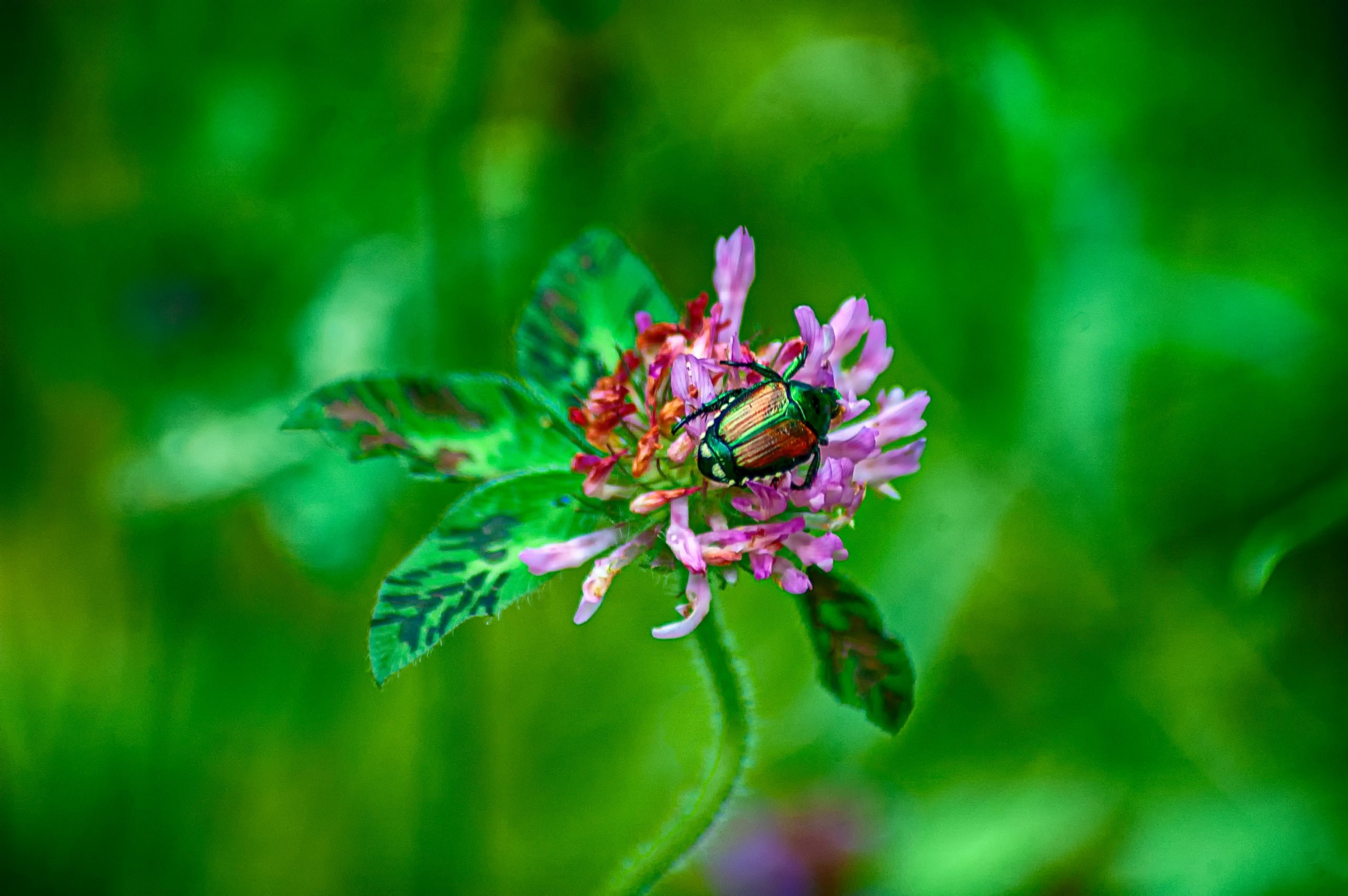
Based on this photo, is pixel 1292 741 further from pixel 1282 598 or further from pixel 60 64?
pixel 60 64

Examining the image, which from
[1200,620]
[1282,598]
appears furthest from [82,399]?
[1282,598]

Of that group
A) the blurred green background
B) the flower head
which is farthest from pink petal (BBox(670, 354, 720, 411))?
the blurred green background

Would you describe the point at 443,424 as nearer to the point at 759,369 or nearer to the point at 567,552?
the point at 567,552

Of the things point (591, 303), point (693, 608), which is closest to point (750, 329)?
point (591, 303)

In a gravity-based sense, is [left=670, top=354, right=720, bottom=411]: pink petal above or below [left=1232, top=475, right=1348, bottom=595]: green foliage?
above

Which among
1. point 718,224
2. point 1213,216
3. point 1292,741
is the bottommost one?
point 1292,741

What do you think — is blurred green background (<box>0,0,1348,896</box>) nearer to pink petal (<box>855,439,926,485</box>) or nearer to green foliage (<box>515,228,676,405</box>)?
green foliage (<box>515,228,676,405</box>)
